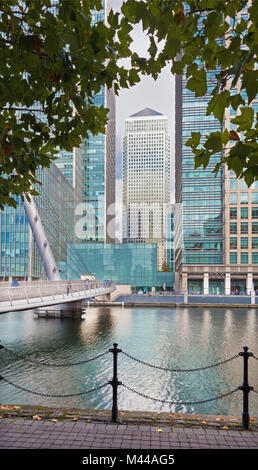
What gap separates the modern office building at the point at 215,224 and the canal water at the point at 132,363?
42.8m

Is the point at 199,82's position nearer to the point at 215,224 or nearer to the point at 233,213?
the point at 233,213

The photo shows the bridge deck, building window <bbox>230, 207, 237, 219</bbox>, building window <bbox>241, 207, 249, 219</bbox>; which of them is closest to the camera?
the bridge deck

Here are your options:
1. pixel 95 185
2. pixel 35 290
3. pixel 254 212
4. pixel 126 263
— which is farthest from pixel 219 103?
pixel 95 185

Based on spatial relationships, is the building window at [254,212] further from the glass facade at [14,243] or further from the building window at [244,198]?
the glass facade at [14,243]

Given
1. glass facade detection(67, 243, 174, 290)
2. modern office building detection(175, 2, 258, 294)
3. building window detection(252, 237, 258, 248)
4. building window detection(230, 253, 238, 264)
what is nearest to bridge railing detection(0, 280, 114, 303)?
modern office building detection(175, 2, 258, 294)

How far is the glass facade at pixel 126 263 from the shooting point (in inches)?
3492

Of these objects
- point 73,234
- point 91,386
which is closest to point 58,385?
point 91,386

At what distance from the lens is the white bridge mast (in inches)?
1173

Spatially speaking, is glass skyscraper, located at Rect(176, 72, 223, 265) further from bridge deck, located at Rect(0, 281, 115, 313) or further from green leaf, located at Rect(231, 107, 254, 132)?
green leaf, located at Rect(231, 107, 254, 132)

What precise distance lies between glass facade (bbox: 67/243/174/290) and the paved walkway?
82.5 metres
